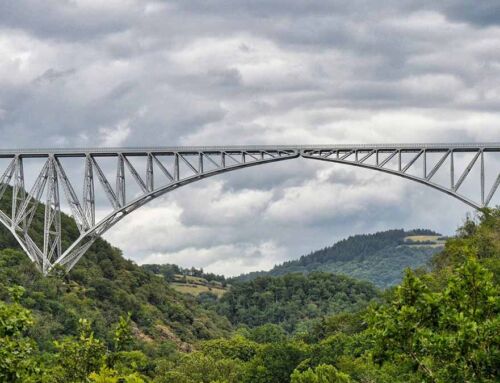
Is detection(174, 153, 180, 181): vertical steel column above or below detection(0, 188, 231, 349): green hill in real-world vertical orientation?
above

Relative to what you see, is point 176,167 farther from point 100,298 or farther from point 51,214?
point 100,298

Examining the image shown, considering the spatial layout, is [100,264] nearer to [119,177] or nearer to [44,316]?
[44,316]

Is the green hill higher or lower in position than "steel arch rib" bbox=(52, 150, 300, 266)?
lower

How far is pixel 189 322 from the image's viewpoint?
117m

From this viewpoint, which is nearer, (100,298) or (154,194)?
(154,194)

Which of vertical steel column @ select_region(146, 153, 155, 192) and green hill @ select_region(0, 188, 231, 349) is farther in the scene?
green hill @ select_region(0, 188, 231, 349)

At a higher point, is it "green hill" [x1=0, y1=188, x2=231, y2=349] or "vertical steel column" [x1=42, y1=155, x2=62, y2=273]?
"vertical steel column" [x1=42, y1=155, x2=62, y2=273]

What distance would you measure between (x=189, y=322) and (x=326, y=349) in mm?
34397

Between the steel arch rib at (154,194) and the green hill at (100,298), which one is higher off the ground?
the steel arch rib at (154,194)

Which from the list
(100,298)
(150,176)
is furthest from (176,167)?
(100,298)

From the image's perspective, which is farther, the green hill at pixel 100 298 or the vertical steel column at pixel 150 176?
the green hill at pixel 100 298

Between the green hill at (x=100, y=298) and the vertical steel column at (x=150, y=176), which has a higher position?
the vertical steel column at (x=150, y=176)

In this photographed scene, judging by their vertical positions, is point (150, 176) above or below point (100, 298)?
above

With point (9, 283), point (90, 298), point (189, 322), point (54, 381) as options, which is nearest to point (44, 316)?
point (9, 283)
